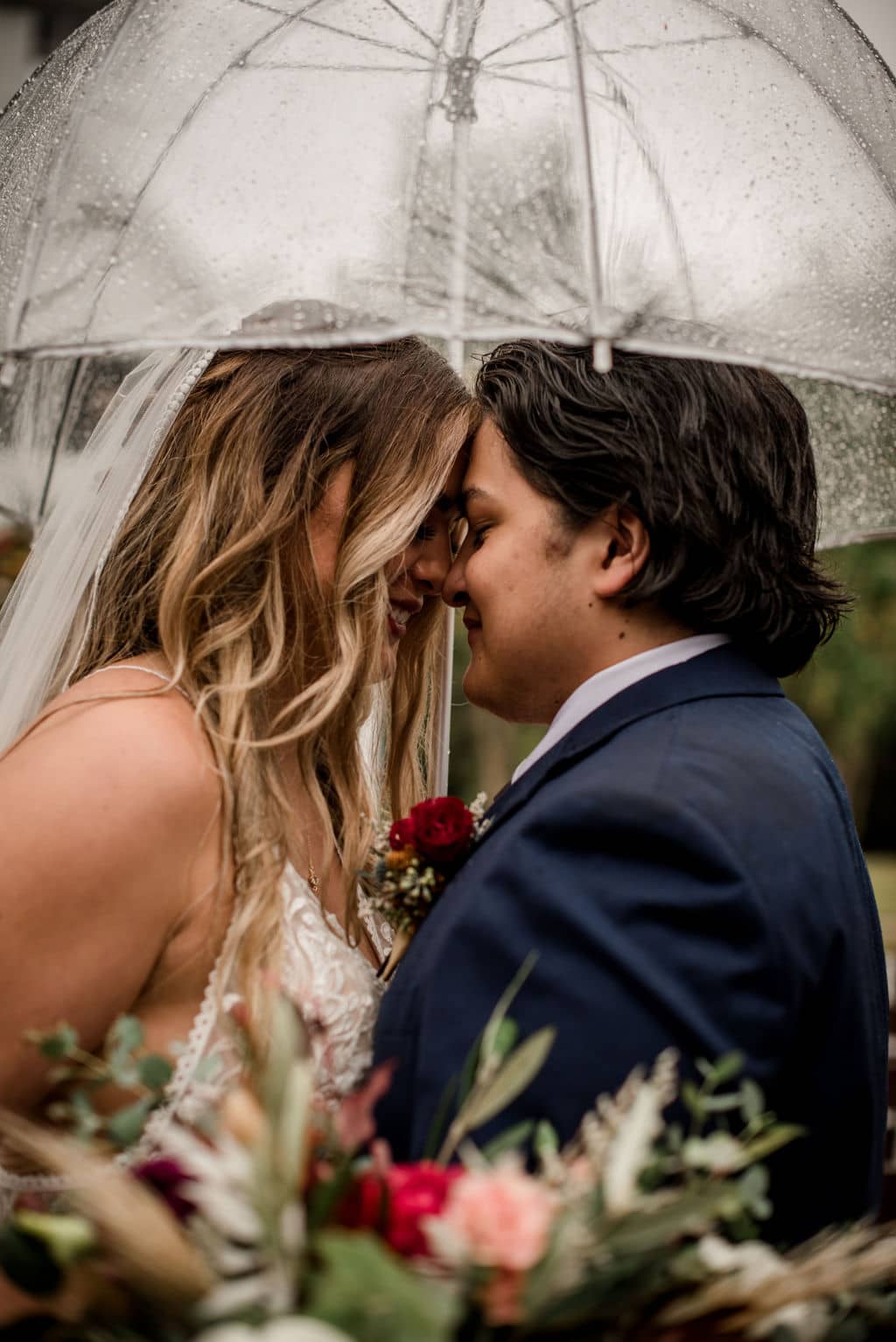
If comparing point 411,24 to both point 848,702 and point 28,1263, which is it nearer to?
point 28,1263

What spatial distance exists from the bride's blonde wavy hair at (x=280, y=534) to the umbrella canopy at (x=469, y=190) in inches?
25.7

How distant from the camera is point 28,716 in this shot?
2.75 metres

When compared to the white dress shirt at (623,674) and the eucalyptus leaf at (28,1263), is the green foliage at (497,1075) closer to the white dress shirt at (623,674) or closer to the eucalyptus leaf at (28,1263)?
the eucalyptus leaf at (28,1263)

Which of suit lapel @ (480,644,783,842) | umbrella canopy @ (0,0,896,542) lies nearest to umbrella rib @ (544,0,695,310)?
umbrella canopy @ (0,0,896,542)

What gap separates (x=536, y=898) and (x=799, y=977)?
1.41 ft

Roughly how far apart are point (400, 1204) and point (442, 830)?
4.06 feet

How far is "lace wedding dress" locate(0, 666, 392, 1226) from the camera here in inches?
86.4

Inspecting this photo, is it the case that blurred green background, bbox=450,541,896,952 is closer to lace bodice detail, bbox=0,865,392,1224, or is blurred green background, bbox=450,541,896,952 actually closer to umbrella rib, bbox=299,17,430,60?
lace bodice detail, bbox=0,865,392,1224

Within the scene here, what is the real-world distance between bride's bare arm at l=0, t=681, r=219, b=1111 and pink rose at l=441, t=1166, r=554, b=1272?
112cm

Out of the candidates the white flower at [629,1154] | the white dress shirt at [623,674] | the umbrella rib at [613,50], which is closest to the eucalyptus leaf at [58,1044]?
the white flower at [629,1154]

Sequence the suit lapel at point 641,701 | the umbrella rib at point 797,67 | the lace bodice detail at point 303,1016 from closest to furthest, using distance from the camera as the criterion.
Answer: the umbrella rib at point 797,67, the lace bodice detail at point 303,1016, the suit lapel at point 641,701

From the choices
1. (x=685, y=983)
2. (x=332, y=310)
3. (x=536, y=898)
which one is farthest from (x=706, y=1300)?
(x=332, y=310)

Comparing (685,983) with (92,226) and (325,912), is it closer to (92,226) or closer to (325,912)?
(325,912)

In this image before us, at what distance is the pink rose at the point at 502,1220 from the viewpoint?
1125mm
